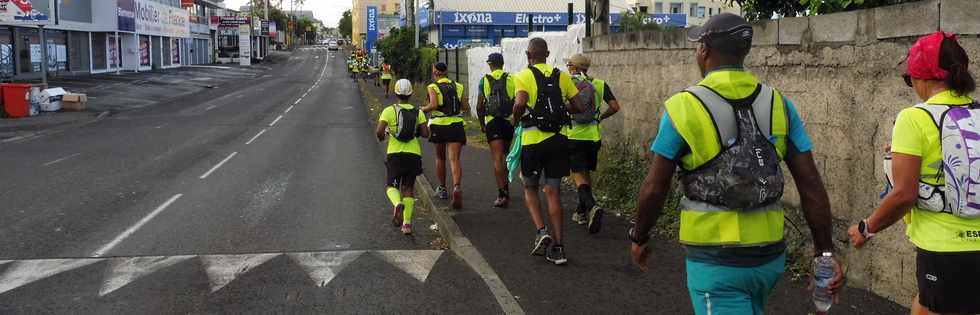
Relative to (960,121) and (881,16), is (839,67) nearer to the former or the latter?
(881,16)

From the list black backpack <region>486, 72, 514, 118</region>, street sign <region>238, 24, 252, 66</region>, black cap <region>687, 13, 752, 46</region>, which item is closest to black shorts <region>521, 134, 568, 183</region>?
black backpack <region>486, 72, 514, 118</region>

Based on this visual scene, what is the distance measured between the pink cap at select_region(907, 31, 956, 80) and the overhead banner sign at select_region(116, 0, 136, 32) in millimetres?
51628

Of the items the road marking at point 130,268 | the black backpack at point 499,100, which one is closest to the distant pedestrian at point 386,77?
the black backpack at point 499,100

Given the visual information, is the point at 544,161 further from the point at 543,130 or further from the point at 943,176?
the point at 943,176

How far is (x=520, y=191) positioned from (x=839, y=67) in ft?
17.3

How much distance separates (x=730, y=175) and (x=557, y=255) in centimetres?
363

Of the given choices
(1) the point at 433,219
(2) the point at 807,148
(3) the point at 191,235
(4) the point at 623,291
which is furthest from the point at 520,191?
(2) the point at 807,148

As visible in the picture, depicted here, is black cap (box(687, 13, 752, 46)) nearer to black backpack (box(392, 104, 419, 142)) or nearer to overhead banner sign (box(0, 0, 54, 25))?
black backpack (box(392, 104, 419, 142))

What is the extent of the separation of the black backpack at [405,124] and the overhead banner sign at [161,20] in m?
50.3

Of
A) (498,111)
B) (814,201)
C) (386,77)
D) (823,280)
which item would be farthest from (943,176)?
(386,77)

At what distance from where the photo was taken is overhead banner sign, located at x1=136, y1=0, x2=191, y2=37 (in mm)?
54969

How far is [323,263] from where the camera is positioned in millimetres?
7066

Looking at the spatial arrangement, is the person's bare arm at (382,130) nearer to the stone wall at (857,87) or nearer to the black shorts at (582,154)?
the black shorts at (582,154)

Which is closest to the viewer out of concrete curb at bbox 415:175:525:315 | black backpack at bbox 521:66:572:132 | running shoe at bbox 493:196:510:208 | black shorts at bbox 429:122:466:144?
concrete curb at bbox 415:175:525:315
